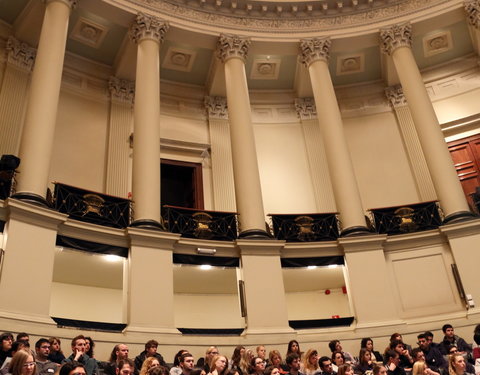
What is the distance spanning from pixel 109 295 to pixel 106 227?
3.45m

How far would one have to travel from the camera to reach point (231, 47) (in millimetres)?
15141

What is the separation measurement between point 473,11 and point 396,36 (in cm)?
220

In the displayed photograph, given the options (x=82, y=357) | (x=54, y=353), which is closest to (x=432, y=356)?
(x=82, y=357)

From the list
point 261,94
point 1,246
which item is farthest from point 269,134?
point 1,246

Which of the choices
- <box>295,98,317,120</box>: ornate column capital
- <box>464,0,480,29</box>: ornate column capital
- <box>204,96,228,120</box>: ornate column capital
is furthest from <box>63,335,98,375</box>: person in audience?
<box>464,0,480,29</box>: ornate column capital

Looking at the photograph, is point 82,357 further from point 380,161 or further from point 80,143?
point 380,161

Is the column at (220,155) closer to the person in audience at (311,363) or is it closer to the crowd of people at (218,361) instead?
the crowd of people at (218,361)

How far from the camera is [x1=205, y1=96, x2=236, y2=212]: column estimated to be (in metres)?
15.8

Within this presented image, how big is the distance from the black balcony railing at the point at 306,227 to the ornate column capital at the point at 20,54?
8301 mm

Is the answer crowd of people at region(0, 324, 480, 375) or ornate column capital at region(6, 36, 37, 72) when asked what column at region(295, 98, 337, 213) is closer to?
crowd of people at region(0, 324, 480, 375)

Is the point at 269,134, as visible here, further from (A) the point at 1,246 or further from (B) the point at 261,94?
(A) the point at 1,246

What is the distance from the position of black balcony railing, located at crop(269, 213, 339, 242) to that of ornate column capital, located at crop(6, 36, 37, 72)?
327 inches

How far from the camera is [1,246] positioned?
9.18 m

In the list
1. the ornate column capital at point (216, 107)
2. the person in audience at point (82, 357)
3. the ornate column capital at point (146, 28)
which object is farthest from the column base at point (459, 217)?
the person in audience at point (82, 357)
